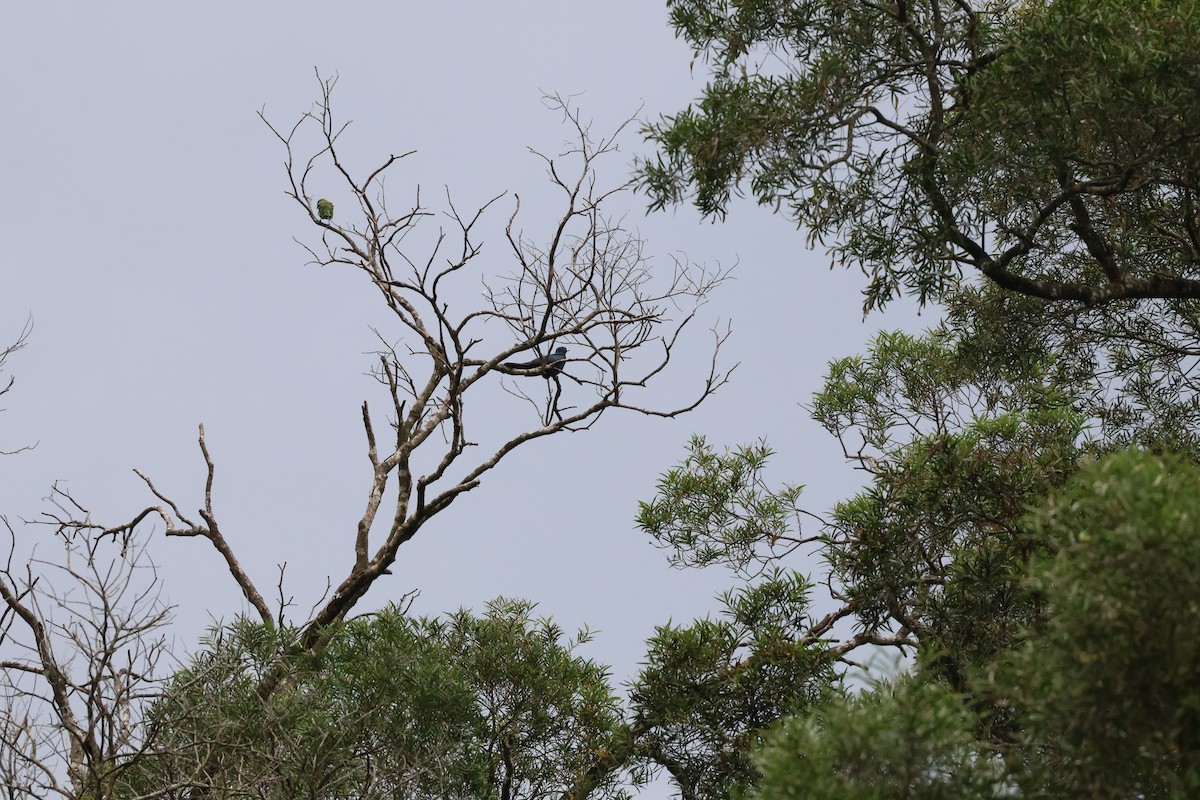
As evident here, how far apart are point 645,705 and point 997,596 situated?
202 centimetres

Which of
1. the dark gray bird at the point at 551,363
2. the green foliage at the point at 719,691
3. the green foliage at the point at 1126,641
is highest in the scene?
Answer: the dark gray bird at the point at 551,363

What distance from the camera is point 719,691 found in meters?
6.14

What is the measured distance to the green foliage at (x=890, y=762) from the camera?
2.92m

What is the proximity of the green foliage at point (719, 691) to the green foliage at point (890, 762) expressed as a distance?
2.95 metres

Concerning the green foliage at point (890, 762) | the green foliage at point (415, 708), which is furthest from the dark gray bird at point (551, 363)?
the green foliage at point (890, 762)

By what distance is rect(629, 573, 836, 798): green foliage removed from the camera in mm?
6043

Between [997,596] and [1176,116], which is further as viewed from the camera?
[997,596]

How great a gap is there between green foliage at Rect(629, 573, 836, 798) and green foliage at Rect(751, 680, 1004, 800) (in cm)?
295

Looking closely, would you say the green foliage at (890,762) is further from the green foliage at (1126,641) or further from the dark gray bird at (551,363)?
the dark gray bird at (551,363)

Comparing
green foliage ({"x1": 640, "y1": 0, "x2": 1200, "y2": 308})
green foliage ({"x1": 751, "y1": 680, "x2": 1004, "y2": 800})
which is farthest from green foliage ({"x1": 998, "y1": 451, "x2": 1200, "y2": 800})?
green foliage ({"x1": 640, "y1": 0, "x2": 1200, "y2": 308})

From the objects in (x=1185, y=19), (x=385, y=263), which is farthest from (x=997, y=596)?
(x=385, y=263)

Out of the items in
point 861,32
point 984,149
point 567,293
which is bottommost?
→ point 984,149

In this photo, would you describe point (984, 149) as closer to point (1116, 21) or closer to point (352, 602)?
point (1116, 21)

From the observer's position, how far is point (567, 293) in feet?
27.6
